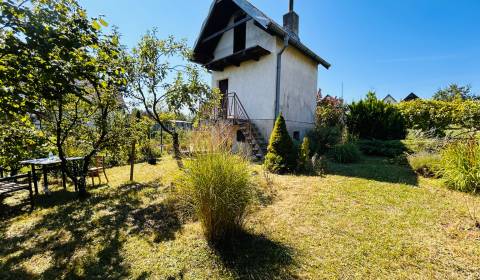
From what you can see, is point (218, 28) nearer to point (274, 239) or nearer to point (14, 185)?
point (14, 185)

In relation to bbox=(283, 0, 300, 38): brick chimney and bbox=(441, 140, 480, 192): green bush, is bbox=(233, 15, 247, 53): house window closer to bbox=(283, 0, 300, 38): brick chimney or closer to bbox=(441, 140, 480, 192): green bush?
bbox=(283, 0, 300, 38): brick chimney

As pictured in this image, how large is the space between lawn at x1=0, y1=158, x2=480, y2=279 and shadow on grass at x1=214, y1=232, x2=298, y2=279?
11 mm

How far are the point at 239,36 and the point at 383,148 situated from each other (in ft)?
26.5

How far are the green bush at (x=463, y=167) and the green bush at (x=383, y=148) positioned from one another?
3641 mm

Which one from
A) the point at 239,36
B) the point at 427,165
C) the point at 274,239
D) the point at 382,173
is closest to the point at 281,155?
the point at 382,173

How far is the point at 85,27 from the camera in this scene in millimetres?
2596

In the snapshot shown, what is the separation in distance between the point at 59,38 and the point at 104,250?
2589 millimetres

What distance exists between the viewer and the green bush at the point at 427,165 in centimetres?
551

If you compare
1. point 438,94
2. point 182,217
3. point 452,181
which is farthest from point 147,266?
point 438,94

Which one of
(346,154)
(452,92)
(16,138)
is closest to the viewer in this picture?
(16,138)

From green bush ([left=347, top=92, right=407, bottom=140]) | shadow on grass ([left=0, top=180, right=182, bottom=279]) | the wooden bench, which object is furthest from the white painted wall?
the wooden bench

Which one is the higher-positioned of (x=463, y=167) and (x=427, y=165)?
(x=463, y=167)

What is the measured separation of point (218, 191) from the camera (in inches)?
100

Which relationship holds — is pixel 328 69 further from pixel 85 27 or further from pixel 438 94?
pixel 438 94
